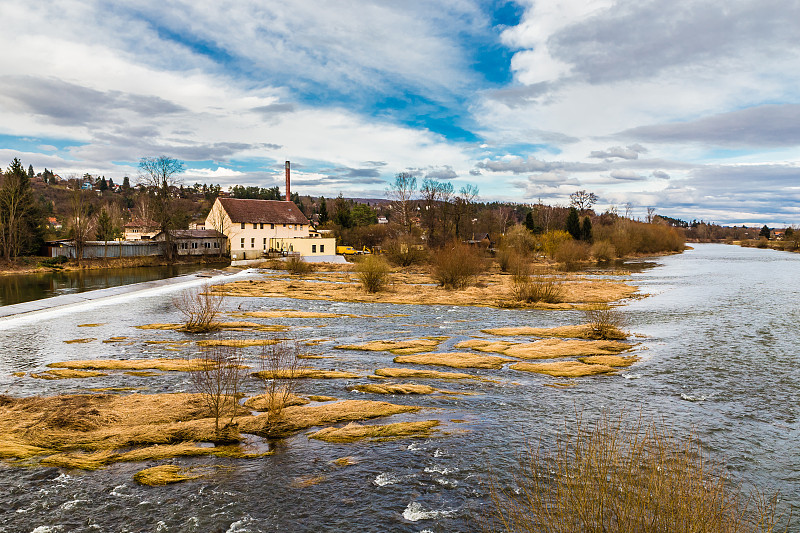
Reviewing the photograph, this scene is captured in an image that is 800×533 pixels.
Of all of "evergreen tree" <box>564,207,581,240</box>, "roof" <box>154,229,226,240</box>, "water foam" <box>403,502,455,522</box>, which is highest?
"evergreen tree" <box>564,207,581,240</box>

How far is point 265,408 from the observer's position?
34.8 feet

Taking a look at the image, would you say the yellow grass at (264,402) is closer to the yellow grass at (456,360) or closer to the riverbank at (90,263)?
the yellow grass at (456,360)

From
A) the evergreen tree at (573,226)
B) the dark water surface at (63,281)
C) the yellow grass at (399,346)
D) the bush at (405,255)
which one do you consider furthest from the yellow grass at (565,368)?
the evergreen tree at (573,226)

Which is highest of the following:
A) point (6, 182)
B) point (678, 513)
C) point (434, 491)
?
point (6, 182)

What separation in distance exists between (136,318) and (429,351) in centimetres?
1469

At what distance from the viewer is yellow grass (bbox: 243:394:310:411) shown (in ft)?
34.9

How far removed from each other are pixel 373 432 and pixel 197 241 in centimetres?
6396

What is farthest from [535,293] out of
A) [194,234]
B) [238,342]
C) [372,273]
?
[194,234]

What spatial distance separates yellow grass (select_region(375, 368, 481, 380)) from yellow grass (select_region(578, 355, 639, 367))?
4177 millimetres

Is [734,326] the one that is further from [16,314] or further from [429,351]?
[16,314]

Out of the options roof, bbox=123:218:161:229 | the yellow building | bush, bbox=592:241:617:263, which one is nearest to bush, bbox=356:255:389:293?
the yellow building

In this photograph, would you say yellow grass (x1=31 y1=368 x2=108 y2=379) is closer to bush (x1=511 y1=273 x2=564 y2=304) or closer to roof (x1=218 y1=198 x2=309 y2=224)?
bush (x1=511 y1=273 x2=564 y2=304)

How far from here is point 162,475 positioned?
773 centimetres

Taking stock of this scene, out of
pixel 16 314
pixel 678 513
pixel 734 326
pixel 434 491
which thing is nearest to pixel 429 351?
pixel 434 491
